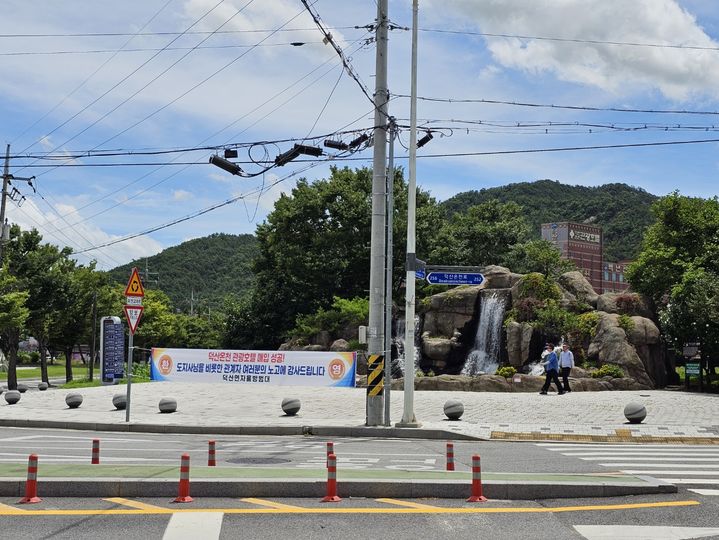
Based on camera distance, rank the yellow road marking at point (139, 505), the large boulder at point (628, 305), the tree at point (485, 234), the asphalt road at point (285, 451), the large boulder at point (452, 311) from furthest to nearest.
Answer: the tree at point (485, 234) < the large boulder at point (452, 311) < the large boulder at point (628, 305) < the asphalt road at point (285, 451) < the yellow road marking at point (139, 505)

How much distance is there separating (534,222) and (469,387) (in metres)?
98.9

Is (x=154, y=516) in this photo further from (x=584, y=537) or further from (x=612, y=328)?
(x=612, y=328)

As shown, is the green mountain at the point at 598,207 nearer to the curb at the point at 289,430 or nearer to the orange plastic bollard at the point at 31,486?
the curb at the point at 289,430

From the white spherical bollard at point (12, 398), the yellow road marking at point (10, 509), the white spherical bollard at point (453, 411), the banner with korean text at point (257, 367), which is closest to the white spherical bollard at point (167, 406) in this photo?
the white spherical bollard at point (12, 398)

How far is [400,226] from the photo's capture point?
5447 cm

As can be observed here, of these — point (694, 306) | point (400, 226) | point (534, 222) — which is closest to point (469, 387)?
point (694, 306)

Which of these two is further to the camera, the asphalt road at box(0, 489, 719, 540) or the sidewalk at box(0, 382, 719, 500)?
the sidewalk at box(0, 382, 719, 500)

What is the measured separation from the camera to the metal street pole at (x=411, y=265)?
19359mm

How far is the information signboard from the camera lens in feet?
128

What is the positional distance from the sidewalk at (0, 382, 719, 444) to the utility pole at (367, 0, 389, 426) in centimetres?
194

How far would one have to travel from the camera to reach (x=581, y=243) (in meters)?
117

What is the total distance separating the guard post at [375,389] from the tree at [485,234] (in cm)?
4318

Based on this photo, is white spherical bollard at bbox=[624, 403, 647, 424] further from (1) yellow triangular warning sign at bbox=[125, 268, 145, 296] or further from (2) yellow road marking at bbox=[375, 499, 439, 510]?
(1) yellow triangular warning sign at bbox=[125, 268, 145, 296]

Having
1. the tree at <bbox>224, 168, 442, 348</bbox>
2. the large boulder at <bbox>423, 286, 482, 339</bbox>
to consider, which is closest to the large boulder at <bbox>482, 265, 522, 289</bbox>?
the large boulder at <bbox>423, 286, 482, 339</bbox>
